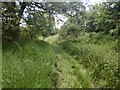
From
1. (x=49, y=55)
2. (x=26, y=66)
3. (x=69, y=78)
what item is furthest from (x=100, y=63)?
(x=26, y=66)

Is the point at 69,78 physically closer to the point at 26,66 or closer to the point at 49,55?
the point at 26,66

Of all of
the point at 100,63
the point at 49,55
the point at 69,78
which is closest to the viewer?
the point at 69,78

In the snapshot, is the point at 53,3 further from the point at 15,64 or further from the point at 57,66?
the point at 15,64

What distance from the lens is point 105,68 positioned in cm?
948

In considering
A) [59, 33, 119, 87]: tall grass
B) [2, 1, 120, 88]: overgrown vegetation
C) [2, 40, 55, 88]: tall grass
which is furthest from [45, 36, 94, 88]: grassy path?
[59, 33, 119, 87]: tall grass

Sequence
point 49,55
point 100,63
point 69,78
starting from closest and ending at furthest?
point 69,78 < point 100,63 < point 49,55

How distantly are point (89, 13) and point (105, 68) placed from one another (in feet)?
40.4

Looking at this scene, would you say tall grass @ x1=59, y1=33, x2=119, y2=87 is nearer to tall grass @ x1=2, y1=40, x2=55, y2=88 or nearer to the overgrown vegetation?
the overgrown vegetation

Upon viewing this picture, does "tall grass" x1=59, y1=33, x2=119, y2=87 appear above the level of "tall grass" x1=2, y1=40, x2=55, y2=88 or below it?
below

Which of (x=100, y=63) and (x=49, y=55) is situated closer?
(x=100, y=63)

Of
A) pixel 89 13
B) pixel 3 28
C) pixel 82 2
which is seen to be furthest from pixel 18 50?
pixel 89 13

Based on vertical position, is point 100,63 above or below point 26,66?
below

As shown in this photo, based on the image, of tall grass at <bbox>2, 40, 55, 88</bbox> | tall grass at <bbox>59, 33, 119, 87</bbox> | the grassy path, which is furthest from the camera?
tall grass at <bbox>59, 33, 119, 87</bbox>

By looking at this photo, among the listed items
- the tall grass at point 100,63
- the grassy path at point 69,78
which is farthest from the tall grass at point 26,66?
the tall grass at point 100,63
